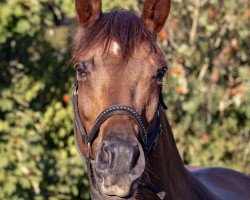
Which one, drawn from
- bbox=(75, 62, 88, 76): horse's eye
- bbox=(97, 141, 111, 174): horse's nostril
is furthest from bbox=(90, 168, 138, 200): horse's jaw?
bbox=(75, 62, 88, 76): horse's eye

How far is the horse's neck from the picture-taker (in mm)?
3465

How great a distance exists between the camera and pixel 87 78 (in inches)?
133

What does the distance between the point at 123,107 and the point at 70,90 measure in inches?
145

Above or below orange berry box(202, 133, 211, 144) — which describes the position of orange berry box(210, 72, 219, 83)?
above

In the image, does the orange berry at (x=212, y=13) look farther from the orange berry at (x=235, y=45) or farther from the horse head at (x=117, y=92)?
the horse head at (x=117, y=92)

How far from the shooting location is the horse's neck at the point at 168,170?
11.4ft

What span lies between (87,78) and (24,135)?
2.94 metres

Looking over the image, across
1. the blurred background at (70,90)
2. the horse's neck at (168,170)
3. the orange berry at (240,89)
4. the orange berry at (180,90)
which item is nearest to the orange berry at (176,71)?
the blurred background at (70,90)

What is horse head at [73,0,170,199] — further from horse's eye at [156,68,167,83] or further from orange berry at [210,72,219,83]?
orange berry at [210,72,219,83]

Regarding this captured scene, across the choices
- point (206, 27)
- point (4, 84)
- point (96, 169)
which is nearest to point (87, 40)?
point (96, 169)

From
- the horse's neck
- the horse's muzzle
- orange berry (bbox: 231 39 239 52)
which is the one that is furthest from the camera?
orange berry (bbox: 231 39 239 52)

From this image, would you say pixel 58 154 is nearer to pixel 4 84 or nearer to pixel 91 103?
pixel 4 84

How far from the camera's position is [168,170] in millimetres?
3562

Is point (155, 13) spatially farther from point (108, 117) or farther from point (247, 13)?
point (247, 13)
